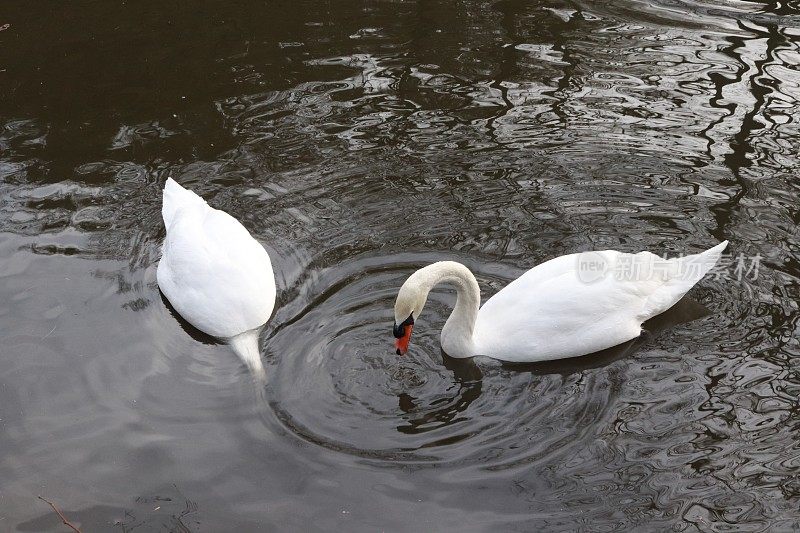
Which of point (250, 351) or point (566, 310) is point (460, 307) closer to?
point (566, 310)

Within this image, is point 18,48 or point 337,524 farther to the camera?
point 18,48

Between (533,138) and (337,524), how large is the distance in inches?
204

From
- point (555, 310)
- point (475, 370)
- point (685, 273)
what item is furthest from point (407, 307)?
point (685, 273)

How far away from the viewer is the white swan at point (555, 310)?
7.06m

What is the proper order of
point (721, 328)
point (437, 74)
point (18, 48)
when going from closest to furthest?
1. point (721, 328)
2. point (437, 74)
3. point (18, 48)

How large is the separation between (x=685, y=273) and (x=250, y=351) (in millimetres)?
3533

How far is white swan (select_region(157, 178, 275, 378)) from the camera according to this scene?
7469mm

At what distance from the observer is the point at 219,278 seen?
25.1 feet

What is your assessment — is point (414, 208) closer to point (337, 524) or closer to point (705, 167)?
point (705, 167)

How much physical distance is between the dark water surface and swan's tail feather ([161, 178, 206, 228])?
1.00 ft

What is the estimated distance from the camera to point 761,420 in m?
6.49

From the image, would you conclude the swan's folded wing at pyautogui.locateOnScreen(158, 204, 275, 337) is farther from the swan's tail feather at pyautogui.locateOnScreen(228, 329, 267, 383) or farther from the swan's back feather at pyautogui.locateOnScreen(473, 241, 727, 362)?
the swan's back feather at pyautogui.locateOnScreen(473, 241, 727, 362)

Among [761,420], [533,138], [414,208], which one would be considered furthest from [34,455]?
[533,138]

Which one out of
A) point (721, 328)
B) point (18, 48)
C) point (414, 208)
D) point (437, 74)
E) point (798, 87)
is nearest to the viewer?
point (721, 328)
